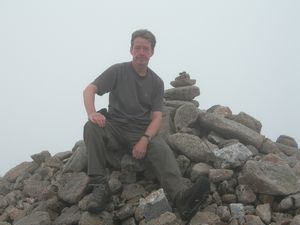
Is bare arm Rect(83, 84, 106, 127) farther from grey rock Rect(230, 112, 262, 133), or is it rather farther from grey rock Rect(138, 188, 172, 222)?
grey rock Rect(230, 112, 262, 133)

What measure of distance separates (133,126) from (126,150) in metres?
0.63

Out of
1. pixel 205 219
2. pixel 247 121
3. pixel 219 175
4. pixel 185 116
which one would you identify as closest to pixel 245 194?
pixel 219 175

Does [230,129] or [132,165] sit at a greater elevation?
[230,129]

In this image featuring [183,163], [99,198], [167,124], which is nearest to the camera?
[99,198]

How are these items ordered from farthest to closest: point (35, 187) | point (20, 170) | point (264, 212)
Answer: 1. point (20, 170)
2. point (35, 187)
3. point (264, 212)

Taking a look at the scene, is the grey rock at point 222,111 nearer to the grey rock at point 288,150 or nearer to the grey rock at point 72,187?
the grey rock at point 288,150

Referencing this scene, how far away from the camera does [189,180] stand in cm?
951

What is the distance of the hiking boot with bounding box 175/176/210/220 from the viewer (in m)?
7.81

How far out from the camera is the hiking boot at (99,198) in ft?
26.9

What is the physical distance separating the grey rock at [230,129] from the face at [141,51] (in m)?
2.84

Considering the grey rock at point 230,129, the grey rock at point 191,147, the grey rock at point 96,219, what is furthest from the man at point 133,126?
the grey rock at point 230,129

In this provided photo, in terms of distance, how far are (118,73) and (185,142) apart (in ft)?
7.64

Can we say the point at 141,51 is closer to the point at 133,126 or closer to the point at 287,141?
the point at 133,126

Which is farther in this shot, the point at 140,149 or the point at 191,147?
the point at 191,147
